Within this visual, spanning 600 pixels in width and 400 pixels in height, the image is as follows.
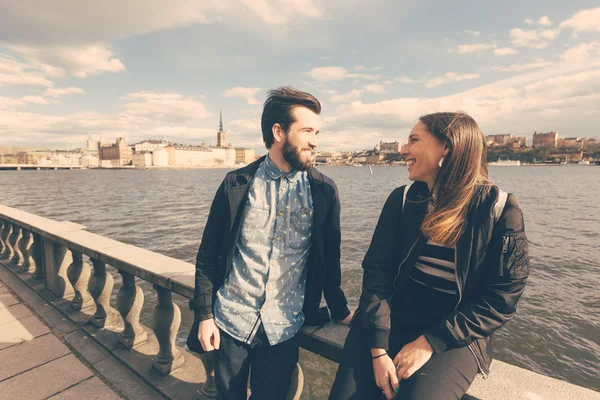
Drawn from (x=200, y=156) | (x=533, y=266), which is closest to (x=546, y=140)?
(x=200, y=156)

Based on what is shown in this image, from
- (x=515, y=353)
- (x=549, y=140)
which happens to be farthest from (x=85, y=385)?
(x=549, y=140)

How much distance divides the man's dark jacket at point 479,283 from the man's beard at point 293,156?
2.53ft

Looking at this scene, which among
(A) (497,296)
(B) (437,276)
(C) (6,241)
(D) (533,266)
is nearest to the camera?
(A) (497,296)

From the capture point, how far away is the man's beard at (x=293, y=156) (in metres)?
2.23

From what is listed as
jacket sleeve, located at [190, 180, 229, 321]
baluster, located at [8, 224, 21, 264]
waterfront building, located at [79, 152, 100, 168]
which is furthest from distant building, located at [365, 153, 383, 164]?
jacket sleeve, located at [190, 180, 229, 321]

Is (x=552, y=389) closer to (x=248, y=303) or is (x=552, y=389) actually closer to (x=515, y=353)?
(x=248, y=303)

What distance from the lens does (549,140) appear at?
494ft

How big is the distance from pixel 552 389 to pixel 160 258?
9.38ft

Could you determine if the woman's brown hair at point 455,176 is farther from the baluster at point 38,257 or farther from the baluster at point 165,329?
the baluster at point 38,257

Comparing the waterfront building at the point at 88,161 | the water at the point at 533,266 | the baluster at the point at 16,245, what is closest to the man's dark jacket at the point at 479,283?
the water at the point at 533,266

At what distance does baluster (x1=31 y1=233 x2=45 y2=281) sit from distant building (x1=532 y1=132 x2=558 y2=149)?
180 m

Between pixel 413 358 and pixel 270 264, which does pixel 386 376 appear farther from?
pixel 270 264

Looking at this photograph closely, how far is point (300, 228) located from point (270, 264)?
0.29 metres

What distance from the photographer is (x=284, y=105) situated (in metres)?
2.24
